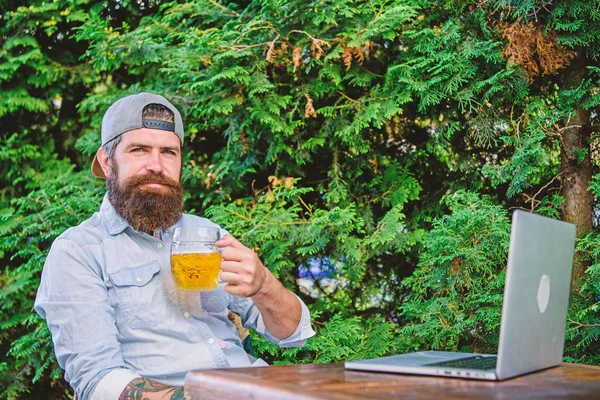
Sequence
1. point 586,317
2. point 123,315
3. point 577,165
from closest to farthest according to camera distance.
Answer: point 123,315, point 586,317, point 577,165

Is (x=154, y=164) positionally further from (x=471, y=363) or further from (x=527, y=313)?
(x=527, y=313)

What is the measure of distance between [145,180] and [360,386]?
4.12 ft

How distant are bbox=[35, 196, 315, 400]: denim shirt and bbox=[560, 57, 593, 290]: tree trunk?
1419 millimetres

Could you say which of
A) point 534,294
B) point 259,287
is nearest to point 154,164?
point 259,287

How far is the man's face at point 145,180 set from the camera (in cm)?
218

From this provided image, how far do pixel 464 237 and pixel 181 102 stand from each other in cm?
171

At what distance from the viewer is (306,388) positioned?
1.18 meters

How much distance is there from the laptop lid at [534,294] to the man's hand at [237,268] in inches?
28.0

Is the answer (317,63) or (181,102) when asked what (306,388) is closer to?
(317,63)

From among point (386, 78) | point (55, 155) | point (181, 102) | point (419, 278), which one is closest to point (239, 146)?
point (181, 102)

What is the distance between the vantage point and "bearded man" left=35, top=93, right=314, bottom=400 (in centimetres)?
180

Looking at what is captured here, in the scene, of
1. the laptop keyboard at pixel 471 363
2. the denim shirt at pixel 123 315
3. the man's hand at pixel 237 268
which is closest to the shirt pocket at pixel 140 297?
the denim shirt at pixel 123 315

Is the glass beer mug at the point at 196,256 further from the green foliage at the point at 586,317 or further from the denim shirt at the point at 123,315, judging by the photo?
the green foliage at the point at 586,317

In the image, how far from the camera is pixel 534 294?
1.31 m
